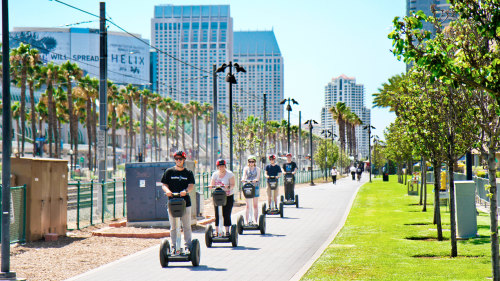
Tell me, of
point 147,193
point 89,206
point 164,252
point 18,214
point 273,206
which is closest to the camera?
point 164,252

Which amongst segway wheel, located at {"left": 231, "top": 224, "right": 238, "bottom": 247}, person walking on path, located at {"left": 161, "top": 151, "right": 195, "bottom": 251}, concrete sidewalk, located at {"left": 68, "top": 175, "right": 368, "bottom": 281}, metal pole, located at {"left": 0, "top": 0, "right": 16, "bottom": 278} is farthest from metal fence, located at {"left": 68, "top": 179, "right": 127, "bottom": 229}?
person walking on path, located at {"left": 161, "top": 151, "right": 195, "bottom": 251}

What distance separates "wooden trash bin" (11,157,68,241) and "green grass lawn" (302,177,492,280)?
6596 millimetres

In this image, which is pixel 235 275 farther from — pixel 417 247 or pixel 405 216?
pixel 405 216

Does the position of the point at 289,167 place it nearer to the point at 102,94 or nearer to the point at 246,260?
the point at 102,94

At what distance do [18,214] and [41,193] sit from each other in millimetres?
714

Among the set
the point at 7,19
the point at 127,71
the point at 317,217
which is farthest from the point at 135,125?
the point at 7,19

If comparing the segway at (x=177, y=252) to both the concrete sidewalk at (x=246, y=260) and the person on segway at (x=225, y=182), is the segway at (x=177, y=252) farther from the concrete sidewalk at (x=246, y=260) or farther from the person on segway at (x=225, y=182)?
the person on segway at (x=225, y=182)

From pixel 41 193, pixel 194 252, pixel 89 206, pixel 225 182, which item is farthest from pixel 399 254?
pixel 89 206

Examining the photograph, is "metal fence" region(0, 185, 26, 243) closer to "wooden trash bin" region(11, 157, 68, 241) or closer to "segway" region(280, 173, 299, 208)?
"wooden trash bin" region(11, 157, 68, 241)

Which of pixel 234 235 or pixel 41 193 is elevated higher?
pixel 41 193

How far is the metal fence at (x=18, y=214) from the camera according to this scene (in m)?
14.3

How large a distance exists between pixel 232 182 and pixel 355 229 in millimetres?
5828

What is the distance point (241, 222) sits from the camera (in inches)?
632

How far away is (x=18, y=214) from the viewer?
1450cm
